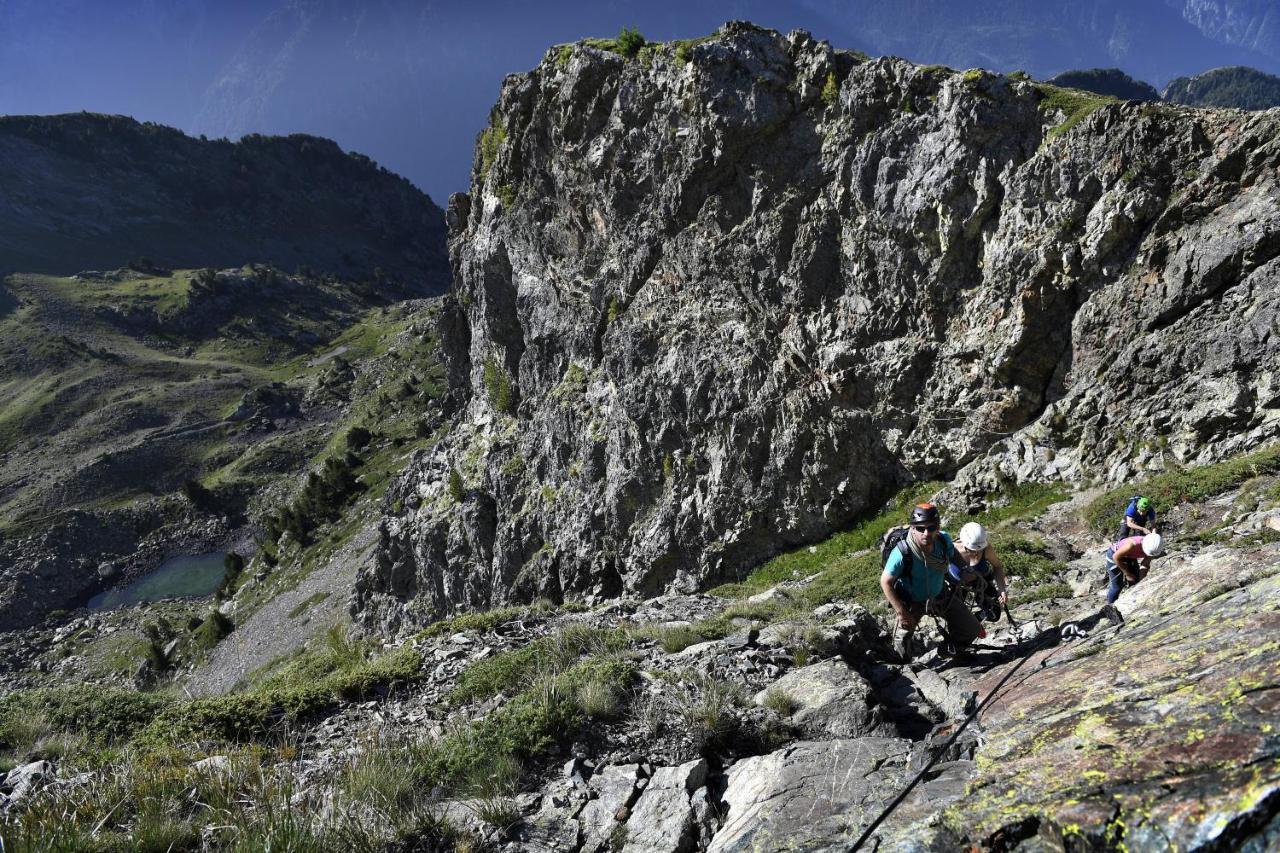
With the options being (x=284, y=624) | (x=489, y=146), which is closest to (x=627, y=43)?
(x=489, y=146)

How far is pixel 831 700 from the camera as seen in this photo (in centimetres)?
762

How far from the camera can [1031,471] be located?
21.2 m

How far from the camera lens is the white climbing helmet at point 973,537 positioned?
8812 mm

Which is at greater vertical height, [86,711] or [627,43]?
[627,43]

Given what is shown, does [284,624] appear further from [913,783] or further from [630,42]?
[913,783]

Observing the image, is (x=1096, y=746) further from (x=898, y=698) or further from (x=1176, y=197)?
(x=1176, y=197)

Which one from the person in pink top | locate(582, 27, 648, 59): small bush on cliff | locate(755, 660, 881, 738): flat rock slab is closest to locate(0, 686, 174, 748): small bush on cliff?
locate(755, 660, 881, 738): flat rock slab

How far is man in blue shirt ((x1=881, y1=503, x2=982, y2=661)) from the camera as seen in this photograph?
28.4 feet

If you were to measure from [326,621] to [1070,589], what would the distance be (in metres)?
67.8

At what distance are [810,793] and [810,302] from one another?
25.3m

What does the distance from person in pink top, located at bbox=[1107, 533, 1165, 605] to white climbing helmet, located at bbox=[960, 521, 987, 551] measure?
3338mm

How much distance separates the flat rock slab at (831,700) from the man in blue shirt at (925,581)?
131 centimetres

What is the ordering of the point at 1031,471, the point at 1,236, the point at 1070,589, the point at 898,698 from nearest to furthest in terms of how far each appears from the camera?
the point at 898,698, the point at 1070,589, the point at 1031,471, the point at 1,236

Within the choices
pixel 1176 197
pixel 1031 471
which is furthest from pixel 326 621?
pixel 1176 197
